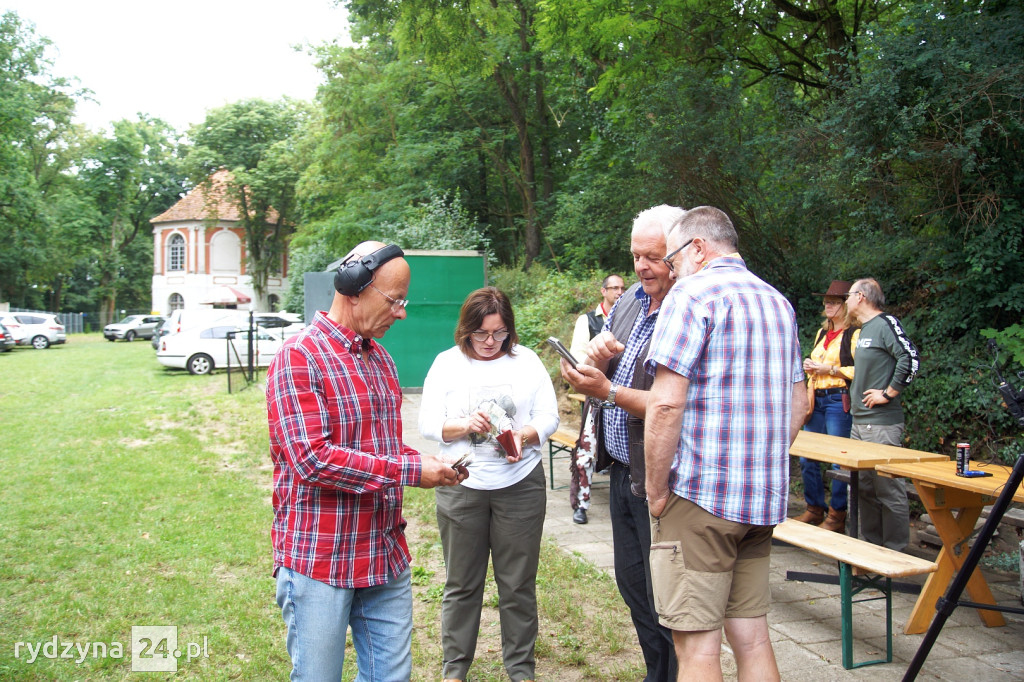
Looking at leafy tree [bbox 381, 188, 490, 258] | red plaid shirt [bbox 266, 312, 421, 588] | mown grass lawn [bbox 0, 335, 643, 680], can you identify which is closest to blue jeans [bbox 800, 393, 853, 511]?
mown grass lawn [bbox 0, 335, 643, 680]

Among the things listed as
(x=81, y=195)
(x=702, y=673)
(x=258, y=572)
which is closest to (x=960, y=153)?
(x=702, y=673)

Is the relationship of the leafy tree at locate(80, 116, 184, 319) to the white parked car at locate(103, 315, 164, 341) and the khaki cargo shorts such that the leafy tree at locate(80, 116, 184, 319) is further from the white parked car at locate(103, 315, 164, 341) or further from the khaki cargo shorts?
the khaki cargo shorts

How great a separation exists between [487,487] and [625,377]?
927mm

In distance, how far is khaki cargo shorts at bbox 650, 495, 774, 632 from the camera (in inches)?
99.5

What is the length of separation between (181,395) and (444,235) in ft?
23.2

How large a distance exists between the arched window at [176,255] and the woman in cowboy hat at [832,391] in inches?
2242

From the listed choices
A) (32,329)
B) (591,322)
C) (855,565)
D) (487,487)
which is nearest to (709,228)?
(487,487)

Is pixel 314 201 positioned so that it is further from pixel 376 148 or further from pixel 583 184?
pixel 583 184

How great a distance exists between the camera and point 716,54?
12.2 m

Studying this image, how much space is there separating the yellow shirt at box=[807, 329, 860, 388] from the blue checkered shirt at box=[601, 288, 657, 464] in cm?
361

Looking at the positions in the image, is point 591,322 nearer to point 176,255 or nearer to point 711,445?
point 711,445

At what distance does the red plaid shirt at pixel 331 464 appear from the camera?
7.80 feet

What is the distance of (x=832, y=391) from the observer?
663 cm

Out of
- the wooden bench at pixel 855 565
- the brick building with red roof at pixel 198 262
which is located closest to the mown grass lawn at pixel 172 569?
the wooden bench at pixel 855 565
